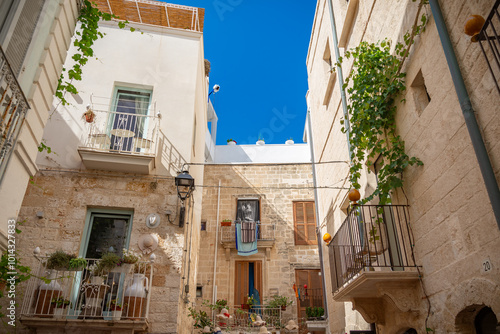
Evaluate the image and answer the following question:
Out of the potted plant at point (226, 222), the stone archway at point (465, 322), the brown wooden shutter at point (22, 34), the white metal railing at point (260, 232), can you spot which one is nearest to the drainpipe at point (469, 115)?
the stone archway at point (465, 322)

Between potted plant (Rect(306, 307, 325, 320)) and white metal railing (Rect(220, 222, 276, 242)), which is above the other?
white metal railing (Rect(220, 222, 276, 242))

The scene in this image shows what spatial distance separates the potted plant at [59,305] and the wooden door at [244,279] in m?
9.56

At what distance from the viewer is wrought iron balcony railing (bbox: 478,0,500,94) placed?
319cm

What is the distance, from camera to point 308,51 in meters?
12.6

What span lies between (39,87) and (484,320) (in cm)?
549

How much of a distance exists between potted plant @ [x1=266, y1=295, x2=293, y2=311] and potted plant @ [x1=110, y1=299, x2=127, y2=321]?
934cm

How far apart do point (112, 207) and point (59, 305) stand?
2.26m

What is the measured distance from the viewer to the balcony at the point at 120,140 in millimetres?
8492

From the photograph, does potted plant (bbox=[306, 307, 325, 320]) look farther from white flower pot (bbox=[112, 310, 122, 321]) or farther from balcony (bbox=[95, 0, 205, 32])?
balcony (bbox=[95, 0, 205, 32])

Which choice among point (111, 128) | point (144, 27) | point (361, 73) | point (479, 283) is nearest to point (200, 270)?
point (111, 128)

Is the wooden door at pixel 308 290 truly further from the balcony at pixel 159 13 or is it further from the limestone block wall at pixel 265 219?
the balcony at pixel 159 13

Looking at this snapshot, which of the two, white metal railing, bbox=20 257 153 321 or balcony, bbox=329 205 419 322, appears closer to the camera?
balcony, bbox=329 205 419 322

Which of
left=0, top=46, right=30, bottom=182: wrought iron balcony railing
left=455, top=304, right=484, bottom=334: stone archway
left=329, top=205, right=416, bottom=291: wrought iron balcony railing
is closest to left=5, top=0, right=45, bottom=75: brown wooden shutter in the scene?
left=0, top=46, right=30, bottom=182: wrought iron balcony railing

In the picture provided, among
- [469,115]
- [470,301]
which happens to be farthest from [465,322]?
[469,115]
